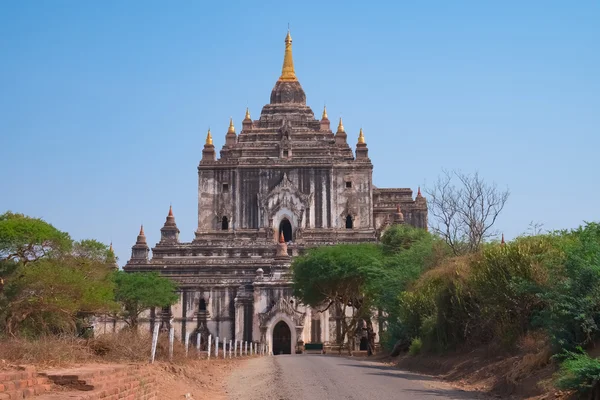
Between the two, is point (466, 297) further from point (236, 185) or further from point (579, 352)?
point (236, 185)

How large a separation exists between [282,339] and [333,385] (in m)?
31.8

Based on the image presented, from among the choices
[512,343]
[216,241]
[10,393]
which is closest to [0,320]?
[512,343]

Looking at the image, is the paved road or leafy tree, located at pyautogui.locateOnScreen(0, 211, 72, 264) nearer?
the paved road

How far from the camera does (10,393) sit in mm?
10500

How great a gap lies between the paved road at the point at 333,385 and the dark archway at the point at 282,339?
2515cm

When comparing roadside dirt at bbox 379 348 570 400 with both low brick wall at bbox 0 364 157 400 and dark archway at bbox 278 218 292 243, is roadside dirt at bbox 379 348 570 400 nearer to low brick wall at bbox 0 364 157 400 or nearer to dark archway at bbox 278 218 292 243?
low brick wall at bbox 0 364 157 400

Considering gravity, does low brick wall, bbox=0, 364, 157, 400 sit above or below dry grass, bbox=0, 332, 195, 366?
below

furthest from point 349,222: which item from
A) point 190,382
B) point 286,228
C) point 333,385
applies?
point 333,385

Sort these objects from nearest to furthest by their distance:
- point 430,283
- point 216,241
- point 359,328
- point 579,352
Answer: point 579,352, point 430,283, point 359,328, point 216,241

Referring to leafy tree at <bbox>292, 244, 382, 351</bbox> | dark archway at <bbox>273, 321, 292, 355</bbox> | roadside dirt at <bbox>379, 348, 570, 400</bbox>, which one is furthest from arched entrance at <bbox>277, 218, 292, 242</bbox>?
roadside dirt at <bbox>379, 348, 570, 400</bbox>

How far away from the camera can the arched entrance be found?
202 feet

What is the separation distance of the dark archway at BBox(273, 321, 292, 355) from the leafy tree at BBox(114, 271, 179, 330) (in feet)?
22.2

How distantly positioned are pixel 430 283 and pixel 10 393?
20051mm

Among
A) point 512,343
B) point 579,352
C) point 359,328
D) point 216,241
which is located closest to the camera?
point 579,352
